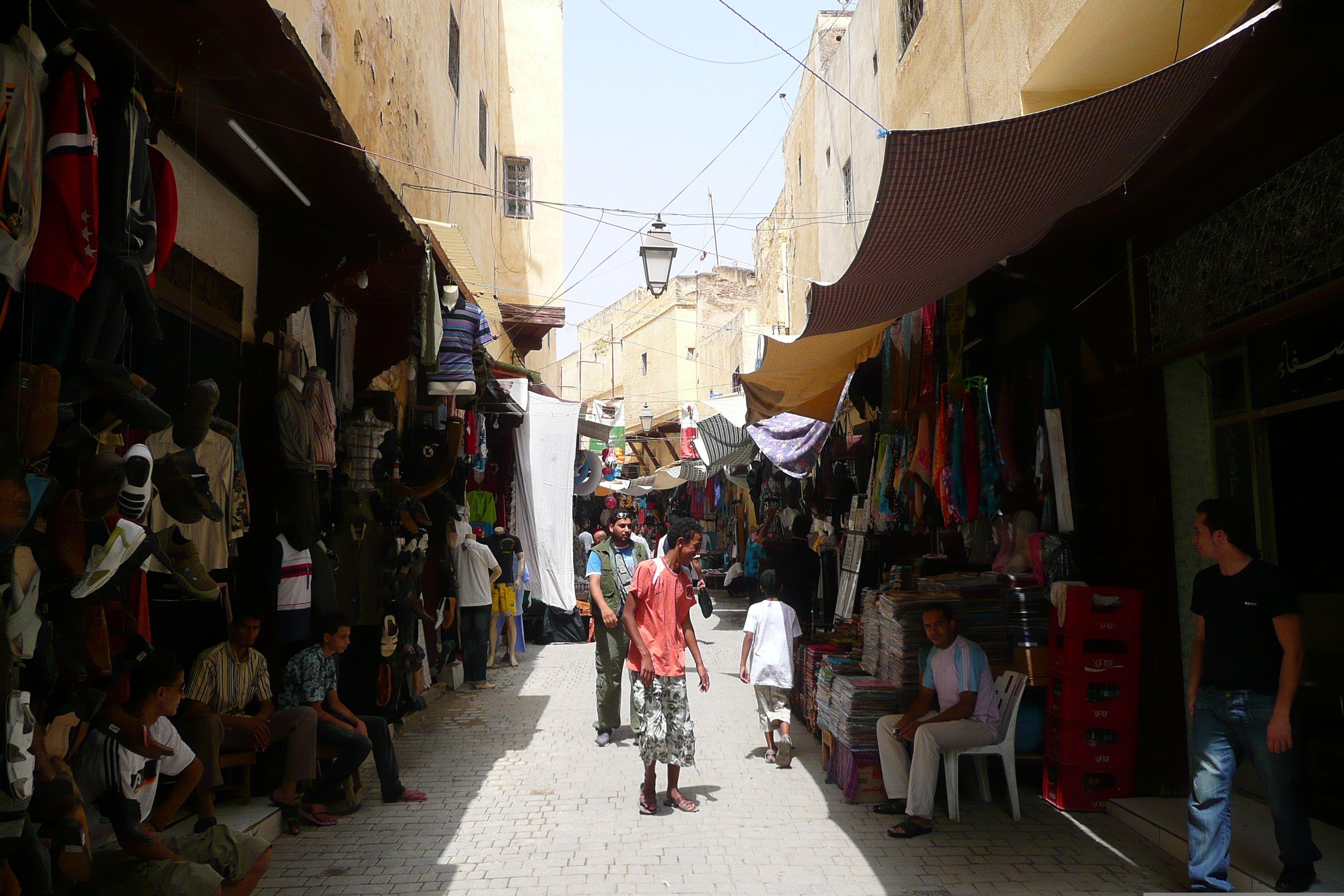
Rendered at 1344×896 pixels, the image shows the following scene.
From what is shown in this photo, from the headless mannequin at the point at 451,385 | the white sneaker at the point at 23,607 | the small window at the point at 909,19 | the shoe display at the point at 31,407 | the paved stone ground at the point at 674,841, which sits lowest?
the paved stone ground at the point at 674,841

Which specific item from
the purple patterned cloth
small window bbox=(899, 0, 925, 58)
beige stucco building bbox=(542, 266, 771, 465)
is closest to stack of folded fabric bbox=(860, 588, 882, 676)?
the purple patterned cloth

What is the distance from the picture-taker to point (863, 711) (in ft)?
18.1

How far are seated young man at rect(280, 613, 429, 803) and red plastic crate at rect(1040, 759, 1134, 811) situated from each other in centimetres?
374

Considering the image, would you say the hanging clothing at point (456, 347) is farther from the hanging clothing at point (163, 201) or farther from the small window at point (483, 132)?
the small window at point (483, 132)

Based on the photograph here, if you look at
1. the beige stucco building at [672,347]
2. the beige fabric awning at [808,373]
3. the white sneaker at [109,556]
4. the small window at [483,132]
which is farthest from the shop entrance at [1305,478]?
the beige stucco building at [672,347]

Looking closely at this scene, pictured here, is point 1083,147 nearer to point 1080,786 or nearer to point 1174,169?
point 1174,169

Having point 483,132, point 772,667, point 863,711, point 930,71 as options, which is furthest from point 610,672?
point 483,132

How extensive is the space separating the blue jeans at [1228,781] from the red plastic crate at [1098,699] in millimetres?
1065

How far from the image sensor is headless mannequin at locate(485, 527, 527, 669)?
35.6ft

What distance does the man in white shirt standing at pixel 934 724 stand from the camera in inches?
193

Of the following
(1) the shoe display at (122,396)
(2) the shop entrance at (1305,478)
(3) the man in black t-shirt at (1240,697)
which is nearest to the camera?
(1) the shoe display at (122,396)

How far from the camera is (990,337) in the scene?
20.4 feet

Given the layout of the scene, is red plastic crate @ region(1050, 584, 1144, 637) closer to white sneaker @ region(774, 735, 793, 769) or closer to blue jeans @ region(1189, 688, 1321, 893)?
blue jeans @ region(1189, 688, 1321, 893)

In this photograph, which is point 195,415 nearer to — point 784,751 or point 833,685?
point 833,685
